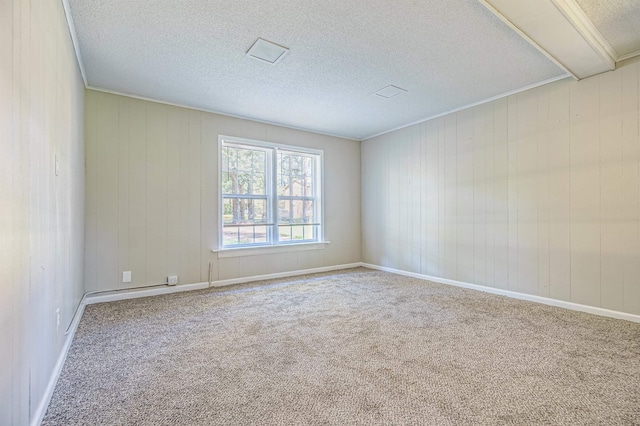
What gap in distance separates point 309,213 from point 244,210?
1.22m

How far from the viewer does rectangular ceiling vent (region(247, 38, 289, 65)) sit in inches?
101

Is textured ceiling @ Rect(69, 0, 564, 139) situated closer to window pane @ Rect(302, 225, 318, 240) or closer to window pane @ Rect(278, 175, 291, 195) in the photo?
window pane @ Rect(278, 175, 291, 195)

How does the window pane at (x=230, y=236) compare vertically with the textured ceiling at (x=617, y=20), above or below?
below

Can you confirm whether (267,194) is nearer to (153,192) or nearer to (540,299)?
(153,192)

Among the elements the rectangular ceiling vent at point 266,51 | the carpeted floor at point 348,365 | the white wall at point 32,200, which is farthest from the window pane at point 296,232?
the white wall at point 32,200

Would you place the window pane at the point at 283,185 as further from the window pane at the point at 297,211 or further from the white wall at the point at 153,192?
the white wall at the point at 153,192

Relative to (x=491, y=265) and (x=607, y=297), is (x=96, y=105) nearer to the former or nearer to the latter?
(x=491, y=265)

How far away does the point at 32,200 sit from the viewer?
4.73 ft

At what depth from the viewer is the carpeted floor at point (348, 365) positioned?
151 centimetres

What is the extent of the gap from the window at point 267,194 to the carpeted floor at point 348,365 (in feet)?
4.88

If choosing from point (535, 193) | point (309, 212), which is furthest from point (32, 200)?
point (535, 193)

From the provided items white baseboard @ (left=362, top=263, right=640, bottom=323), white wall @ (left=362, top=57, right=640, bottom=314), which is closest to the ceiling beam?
white wall @ (left=362, top=57, right=640, bottom=314)

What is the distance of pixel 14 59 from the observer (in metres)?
1.21

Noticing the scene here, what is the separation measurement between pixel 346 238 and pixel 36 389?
4585 mm
